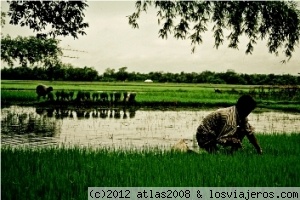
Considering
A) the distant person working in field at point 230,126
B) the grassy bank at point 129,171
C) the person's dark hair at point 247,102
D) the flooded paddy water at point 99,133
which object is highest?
the person's dark hair at point 247,102

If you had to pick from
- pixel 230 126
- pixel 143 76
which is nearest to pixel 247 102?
pixel 230 126

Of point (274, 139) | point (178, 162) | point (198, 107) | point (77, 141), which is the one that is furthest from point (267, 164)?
point (198, 107)

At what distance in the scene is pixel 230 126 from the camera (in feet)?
21.8

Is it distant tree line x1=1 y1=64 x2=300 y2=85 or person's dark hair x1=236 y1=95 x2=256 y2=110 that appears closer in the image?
person's dark hair x1=236 y1=95 x2=256 y2=110

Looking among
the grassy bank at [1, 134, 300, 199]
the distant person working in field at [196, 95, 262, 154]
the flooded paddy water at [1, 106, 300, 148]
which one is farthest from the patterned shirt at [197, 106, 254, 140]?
the flooded paddy water at [1, 106, 300, 148]

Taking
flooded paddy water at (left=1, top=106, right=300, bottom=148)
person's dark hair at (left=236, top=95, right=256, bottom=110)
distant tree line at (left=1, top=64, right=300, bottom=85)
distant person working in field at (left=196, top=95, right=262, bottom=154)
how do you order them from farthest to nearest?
distant tree line at (left=1, top=64, right=300, bottom=85) → flooded paddy water at (left=1, top=106, right=300, bottom=148) → distant person working in field at (left=196, top=95, right=262, bottom=154) → person's dark hair at (left=236, top=95, right=256, bottom=110)

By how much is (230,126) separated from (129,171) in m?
2.04

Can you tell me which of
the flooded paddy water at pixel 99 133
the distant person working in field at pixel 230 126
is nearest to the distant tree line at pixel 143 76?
the flooded paddy water at pixel 99 133

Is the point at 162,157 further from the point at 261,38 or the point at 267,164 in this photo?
the point at 261,38

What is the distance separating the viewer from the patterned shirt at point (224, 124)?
6656mm

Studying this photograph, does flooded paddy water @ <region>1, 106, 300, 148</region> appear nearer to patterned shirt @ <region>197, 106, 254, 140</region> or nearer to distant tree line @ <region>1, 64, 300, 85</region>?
patterned shirt @ <region>197, 106, 254, 140</region>

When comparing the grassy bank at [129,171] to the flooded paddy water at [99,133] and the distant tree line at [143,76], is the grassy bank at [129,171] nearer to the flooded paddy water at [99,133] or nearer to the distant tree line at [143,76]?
Result: the flooded paddy water at [99,133]

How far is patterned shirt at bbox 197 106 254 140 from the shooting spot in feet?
21.8

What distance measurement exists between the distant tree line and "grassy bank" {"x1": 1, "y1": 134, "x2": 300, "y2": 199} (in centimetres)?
5421
